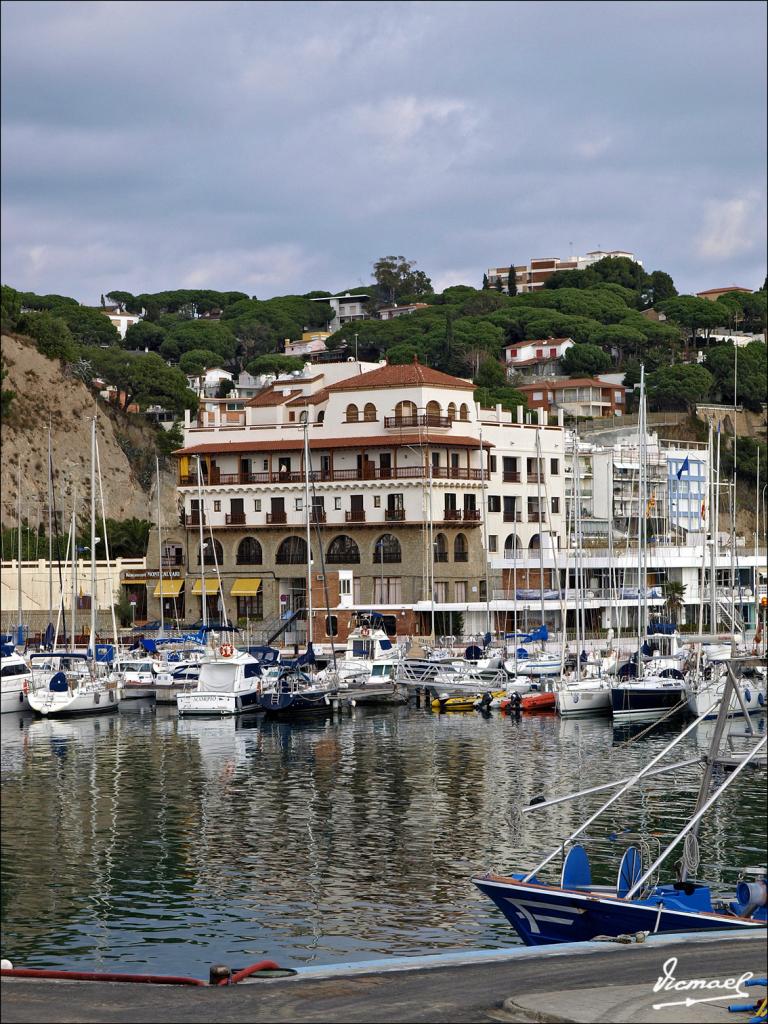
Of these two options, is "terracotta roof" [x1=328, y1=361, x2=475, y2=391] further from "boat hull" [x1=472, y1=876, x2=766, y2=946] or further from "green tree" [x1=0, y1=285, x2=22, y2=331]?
"boat hull" [x1=472, y1=876, x2=766, y2=946]

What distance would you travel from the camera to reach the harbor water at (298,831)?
96.4 feet

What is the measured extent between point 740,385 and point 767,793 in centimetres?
13598

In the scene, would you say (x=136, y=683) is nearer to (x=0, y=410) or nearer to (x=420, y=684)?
(x=420, y=684)

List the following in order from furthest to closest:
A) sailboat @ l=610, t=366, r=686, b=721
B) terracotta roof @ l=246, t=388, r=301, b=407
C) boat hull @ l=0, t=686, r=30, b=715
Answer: terracotta roof @ l=246, t=388, r=301, b=407 → boat hull @ l=0, t=686, r=30, b=715 → sailboat @ l=610, t=366, r=686, b=721

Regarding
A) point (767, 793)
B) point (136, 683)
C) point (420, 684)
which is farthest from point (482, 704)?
point (767, 793)

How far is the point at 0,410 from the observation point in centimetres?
10912

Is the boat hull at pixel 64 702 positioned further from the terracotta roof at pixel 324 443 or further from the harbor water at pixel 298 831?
the terracotta roof at pixel 324 443

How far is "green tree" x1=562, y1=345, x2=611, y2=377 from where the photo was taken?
194 metres

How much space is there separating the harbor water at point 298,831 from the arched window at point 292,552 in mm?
37692

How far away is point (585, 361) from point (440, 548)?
323ft

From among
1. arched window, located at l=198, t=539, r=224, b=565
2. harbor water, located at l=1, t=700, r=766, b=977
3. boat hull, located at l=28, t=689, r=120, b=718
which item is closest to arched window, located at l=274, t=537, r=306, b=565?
arched window, located at l=198, t=539, r=224, b=565

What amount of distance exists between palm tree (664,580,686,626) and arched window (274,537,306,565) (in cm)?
2511

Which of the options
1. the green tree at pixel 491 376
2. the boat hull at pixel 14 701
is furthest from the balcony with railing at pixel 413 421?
the green tree at pixel 491 376

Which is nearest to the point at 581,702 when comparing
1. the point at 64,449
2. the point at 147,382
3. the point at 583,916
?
the point at 583,916
